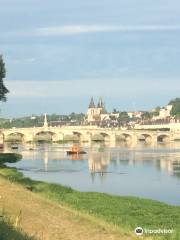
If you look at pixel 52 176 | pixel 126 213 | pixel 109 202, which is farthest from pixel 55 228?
pixel 52 176

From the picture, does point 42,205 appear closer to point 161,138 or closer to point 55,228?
point 55,228

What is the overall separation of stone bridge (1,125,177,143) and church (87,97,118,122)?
→ 56.0 meters

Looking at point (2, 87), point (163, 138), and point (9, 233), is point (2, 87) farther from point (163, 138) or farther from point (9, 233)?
point (163, 138)

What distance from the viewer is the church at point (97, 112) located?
18150 cm

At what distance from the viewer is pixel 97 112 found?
19012cm

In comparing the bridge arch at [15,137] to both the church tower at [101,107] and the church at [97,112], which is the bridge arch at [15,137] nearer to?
the church at [97,112]

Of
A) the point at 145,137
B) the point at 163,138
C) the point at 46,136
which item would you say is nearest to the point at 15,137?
the point at 46,136

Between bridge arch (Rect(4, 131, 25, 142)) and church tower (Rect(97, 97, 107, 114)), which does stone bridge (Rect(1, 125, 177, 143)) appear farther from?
church tower (Rect(97, 97, 107, 114))

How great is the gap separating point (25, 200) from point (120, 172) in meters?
25.6

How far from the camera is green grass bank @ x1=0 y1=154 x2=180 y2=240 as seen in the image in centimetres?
1809

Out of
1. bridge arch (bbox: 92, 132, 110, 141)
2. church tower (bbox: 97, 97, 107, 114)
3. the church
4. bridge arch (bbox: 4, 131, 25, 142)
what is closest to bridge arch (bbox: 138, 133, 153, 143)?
bridge arch (bbox: 92, 132, 110, 141)

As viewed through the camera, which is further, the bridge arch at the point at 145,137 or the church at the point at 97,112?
the church at the point at 97,112

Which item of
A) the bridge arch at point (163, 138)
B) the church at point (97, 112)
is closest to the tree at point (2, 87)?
the bridge arch at point (163, 138)

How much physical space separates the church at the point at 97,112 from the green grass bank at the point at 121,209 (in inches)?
6001
